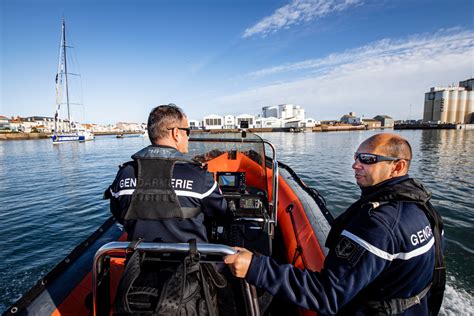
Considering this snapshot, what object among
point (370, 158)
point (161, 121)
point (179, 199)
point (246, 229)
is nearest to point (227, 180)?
point (246, 229)

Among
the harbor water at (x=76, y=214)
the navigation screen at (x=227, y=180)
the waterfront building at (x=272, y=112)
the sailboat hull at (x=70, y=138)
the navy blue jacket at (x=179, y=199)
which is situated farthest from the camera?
the waterfront building at (x=272, y=112)

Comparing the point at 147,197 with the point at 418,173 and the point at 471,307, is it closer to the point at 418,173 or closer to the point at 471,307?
the point at 471,307

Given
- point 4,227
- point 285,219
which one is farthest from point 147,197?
point 4,227

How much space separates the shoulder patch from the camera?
104 cm

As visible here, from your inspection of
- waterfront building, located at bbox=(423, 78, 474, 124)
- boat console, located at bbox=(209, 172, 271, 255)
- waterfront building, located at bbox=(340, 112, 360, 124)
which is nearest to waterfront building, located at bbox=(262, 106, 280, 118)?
waterfront building, located at bbox=(340, 112, 360, 124)

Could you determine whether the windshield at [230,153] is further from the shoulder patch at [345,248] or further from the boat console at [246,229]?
the shoulder patch at [345,248]

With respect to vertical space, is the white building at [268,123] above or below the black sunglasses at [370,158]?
above

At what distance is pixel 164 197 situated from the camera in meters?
1.30

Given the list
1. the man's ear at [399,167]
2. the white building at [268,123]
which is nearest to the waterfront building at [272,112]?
the white building at [268,123]

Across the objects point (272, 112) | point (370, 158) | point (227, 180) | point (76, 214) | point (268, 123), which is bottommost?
point (76, 214)

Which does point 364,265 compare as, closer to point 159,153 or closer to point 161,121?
point 159,153

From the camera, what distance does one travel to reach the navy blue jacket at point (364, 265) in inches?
39.8

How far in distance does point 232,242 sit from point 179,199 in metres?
1.28

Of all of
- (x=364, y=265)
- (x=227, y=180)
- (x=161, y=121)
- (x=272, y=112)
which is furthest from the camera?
(x=272, y=112)
